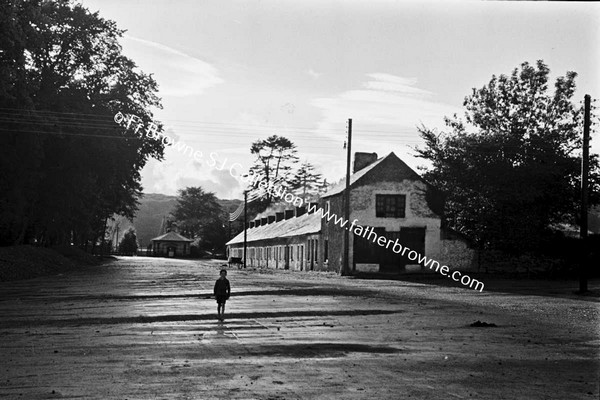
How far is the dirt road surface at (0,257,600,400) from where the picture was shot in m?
8.52

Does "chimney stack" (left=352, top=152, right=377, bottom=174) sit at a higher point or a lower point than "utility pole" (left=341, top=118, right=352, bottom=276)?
higher

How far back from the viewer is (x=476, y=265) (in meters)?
51.1

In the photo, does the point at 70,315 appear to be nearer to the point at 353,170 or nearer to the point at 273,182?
the point at 353,170

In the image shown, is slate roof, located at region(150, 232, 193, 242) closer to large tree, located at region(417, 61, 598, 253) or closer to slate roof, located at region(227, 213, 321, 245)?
slate roof, located at region(227, 213, 321, 245)

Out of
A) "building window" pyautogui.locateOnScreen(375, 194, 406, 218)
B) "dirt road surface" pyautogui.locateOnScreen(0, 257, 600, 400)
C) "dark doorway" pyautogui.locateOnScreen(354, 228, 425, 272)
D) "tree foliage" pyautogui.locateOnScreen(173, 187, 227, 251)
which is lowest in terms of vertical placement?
"dirt road surface" pyautogui.locateOnScreen(0, 257, 600, 400)

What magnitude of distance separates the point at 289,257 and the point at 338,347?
5815 centimetres

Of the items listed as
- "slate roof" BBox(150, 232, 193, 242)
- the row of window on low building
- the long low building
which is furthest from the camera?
"slate roof" BBox(150, 232, 193, 242)

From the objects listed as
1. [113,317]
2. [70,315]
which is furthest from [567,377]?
[70,315]

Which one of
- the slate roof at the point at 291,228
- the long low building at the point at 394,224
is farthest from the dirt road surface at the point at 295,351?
the slate roof at the point at 291,228

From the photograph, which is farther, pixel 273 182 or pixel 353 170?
pixel 273 182

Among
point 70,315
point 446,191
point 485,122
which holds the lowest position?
point 70,315

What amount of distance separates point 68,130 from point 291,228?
99.0 feet

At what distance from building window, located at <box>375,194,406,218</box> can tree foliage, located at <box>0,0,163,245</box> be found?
16.6 m

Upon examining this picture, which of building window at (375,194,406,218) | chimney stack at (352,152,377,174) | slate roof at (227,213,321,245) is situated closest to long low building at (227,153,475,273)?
building window at (375,194,406,218)
